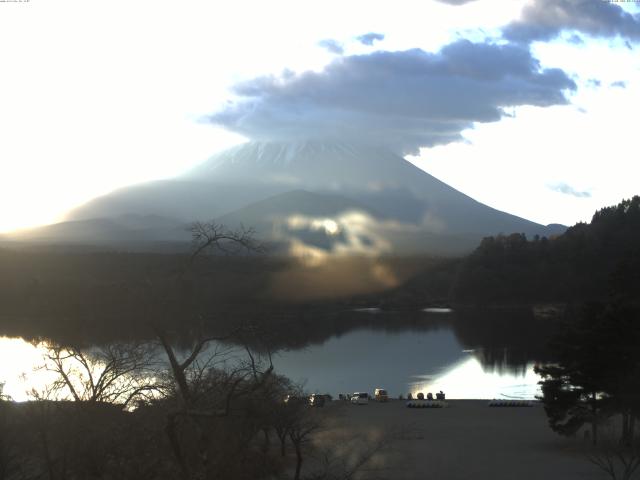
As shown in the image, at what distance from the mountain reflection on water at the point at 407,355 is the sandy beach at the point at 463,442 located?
5.05ft

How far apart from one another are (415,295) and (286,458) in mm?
29811

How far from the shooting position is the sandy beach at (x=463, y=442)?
26.5 ft

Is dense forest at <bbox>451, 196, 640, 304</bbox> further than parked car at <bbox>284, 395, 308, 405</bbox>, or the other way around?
dense forest at <bbox>451, 196, 640, 304</bbox>

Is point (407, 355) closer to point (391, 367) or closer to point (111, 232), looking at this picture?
→ point (391, 367)

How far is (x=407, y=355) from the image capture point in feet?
71.3

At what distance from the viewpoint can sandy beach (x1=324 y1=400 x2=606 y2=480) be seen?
318 inches

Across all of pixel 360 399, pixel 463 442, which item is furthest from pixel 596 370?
pixel 360 399

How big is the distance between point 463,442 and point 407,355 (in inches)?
467

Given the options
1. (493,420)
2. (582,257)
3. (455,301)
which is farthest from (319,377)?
(582,257)

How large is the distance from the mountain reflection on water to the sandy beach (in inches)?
60.6

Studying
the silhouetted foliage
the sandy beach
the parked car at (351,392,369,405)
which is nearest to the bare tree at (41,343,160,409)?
the sandy beach

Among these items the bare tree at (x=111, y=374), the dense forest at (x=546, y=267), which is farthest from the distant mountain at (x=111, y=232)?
the bare tree at (x=111, y=374)

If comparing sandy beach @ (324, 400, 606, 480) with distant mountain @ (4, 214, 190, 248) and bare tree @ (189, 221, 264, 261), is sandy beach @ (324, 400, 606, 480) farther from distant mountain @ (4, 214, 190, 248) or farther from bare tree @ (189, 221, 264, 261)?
distant mountain @ (4, 214, 190, 248)

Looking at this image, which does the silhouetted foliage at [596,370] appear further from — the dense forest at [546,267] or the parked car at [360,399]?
the dense forest at [546,267]
